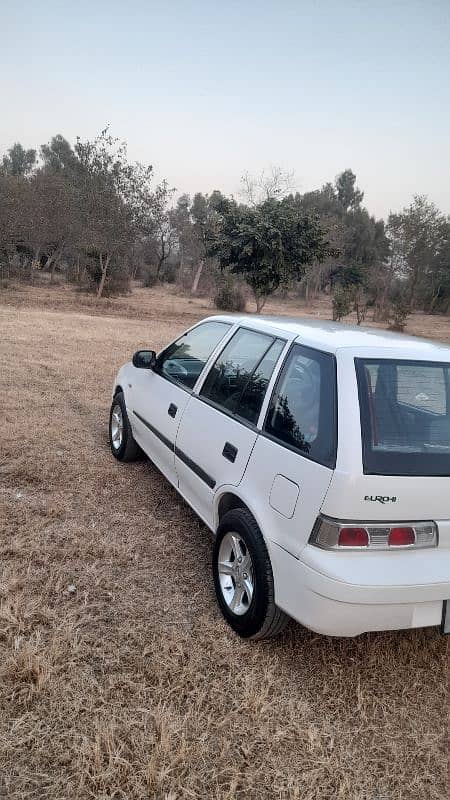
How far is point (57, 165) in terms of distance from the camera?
42.5 metres

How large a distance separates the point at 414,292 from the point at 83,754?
35.3 m

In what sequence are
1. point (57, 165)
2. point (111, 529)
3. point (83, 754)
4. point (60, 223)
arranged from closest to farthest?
1. point (83, 754)
2. point (111, 529)
3. point (60, 223)
4. point (57, 165)

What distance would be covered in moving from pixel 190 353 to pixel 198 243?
32.6 metres

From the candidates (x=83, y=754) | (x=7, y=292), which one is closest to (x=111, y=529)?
(x=83, y=754)

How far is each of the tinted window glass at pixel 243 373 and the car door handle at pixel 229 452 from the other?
17 cm

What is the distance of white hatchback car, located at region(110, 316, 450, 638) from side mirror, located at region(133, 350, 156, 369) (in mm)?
1019

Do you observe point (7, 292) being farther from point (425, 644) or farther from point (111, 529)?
point (425, 644)

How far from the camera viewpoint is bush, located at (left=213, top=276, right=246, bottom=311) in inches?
966

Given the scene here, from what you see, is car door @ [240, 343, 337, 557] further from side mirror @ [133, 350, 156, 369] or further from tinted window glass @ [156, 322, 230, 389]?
side mirror @ [133, 350, 156, 369]

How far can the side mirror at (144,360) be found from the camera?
405 cm

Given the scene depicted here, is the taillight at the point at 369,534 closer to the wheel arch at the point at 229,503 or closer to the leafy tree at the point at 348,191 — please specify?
the wheel arch at the point at 229,503

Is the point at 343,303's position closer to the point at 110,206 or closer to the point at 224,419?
the point at 110,206

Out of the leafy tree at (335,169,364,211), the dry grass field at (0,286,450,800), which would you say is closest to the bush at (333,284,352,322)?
the dry grass field at (0,286,450,800)

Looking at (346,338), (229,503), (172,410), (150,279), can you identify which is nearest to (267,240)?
(172,410)
